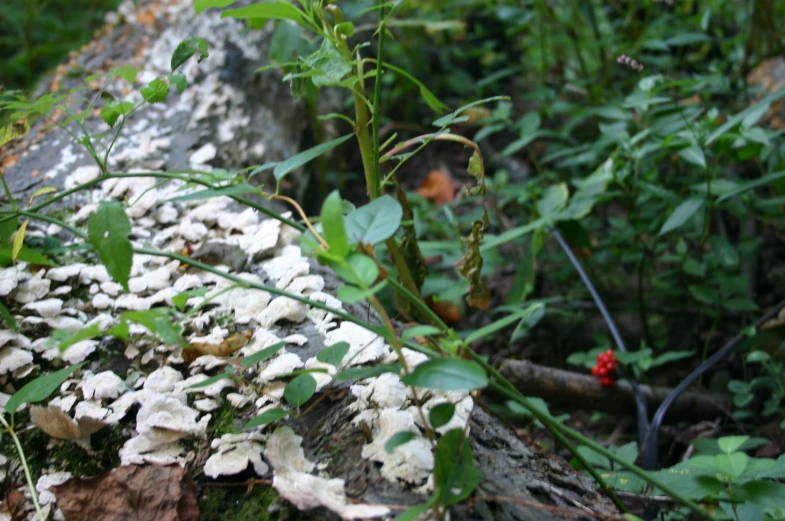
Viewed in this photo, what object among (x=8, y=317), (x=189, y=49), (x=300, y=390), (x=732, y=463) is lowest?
(x=732, y=463)

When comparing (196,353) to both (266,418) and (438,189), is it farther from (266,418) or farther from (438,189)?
(438,189)

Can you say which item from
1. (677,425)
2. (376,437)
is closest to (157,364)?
(376,437)

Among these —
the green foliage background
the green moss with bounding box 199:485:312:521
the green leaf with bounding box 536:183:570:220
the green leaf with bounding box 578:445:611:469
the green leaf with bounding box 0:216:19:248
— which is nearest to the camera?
the green moss with bounding box 199:485:312:521

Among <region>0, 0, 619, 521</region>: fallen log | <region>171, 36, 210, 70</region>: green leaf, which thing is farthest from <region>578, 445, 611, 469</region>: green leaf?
<region>171, 36, 210, 70</region>: green leaf

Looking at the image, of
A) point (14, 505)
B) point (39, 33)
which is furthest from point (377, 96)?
point (39, 33)

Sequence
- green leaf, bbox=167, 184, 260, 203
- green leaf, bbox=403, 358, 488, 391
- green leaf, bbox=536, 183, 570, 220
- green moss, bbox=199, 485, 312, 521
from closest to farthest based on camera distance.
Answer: green leaf, bbox=403, 358, 488, 391, green moss, bbox=199, 485, 312, 521, green leaf, bbox=167, 184, 260, 203, green leaf, bbox=536, 183, 570, 220

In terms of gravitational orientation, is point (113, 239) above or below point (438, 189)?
above

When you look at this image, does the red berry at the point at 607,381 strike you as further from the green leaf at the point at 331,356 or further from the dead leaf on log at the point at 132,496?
the dead leaf on log at the point at 132,496

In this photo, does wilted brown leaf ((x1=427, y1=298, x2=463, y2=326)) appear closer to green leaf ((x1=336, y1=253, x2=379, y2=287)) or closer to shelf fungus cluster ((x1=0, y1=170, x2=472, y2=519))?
shelf fungus cluster ((x1=0, y1=170, x2=472, y2=519))
